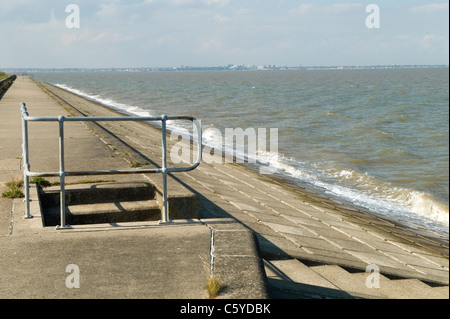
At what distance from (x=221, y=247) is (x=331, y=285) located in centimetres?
163

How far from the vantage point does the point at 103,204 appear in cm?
618

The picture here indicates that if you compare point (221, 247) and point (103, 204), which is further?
point (103, 204)

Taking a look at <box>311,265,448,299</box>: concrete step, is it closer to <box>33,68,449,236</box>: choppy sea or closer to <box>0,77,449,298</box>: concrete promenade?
<box>0,77,449,298</box>: concrete promenade

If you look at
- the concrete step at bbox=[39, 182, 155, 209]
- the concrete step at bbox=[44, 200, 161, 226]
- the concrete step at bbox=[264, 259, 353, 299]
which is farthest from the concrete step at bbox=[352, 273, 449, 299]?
the concrete step at bbox=[39, 182, 155, 209]

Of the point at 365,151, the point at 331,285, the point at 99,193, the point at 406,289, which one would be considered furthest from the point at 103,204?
the point at 365,151

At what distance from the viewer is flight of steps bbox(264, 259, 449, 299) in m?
5.00

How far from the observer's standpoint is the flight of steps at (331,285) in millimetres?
5004

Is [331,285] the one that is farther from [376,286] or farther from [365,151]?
[365,151]

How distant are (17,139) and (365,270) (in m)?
7.72

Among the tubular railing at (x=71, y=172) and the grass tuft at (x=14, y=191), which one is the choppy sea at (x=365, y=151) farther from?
the grass tuft at (x=14, y=191)

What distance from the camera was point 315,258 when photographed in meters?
6.82

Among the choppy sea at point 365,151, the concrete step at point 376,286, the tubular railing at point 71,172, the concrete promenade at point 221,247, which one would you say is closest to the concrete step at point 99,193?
the concrete promenade at point 221,247

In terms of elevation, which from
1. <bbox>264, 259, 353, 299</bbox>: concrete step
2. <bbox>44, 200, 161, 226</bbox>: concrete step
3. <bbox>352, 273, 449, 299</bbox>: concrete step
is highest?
<bbox>44, 200, 161, 226</bbox>: concrete step
